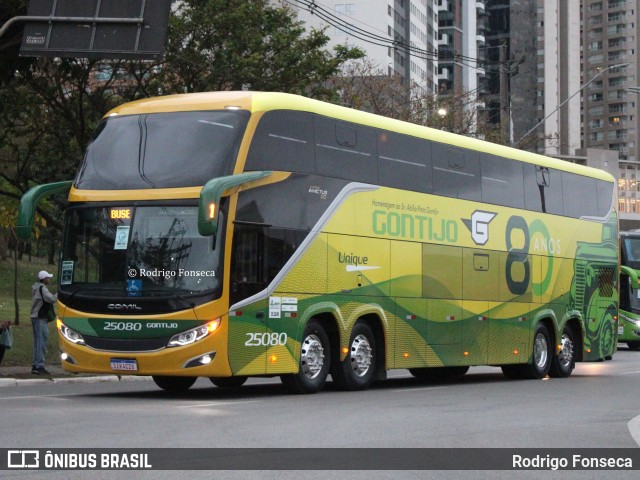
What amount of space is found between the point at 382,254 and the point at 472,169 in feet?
11.9

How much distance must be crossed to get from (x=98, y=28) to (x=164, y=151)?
581 centimetres

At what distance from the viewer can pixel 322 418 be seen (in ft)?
49.2

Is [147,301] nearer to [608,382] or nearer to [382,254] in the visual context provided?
[382,254]

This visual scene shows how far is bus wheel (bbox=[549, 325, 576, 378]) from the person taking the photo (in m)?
27.7

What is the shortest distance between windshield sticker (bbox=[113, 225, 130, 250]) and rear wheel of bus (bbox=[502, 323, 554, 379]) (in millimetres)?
10988

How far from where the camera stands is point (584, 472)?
1059cm

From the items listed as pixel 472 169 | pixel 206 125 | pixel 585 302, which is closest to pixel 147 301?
pixel 206 125

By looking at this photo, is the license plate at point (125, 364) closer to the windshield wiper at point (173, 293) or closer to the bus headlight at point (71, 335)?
the bus headlight at point (71, 335)

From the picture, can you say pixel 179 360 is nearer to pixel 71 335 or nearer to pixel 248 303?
pixel 248 303

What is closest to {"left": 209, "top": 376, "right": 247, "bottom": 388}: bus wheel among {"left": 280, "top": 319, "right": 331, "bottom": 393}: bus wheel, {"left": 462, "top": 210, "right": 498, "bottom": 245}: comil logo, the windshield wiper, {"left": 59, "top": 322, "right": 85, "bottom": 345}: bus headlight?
{"left": 280, "top": 319, "right": 331, "bottom": 393}: bus wheel

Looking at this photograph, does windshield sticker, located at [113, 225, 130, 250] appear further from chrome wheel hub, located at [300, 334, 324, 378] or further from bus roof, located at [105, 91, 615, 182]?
chrome wheel hub, located at [300, 334, 324, 378]

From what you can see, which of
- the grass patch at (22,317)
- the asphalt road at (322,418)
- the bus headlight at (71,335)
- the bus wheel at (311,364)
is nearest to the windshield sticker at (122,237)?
the bus headlight at (71,335)

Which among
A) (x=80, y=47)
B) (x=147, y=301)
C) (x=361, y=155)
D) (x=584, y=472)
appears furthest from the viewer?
(x=80, y=47)

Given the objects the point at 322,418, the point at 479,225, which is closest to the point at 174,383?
the point at 322,418
